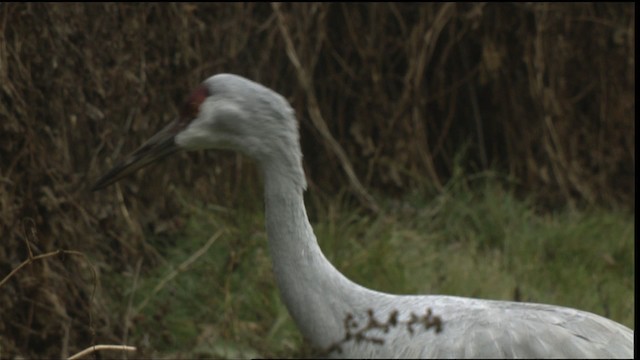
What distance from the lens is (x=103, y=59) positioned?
5.06 m

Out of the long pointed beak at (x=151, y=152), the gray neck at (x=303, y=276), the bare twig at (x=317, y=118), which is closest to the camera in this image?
the gray neck at (x=303, y=276)

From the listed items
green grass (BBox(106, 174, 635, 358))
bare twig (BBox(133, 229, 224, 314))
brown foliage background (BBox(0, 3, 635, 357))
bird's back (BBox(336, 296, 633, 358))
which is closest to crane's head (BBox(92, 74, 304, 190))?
bird's back (BBox(336, 296, 633, 358))

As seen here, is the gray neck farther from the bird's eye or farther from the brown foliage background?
the brown foliage background

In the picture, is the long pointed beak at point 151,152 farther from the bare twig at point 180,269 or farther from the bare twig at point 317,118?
the bare twig at point 317,118

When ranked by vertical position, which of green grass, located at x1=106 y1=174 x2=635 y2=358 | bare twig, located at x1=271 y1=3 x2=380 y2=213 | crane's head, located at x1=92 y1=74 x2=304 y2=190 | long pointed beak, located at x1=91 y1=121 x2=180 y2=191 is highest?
crane's head, located at x1=92 y1=74 x2=304 y2=190

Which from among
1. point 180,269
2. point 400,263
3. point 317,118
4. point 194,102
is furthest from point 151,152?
point 317,118

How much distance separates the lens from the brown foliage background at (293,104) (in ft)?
14.9

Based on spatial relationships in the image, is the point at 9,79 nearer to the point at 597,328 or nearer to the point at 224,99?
the point at 224,99

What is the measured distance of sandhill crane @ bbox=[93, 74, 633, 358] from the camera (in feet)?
11.2

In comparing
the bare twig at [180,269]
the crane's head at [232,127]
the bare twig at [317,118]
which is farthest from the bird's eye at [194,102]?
the bare twig at [317,118]

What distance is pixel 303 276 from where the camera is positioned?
3.54m

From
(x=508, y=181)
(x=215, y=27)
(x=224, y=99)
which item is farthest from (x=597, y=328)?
(x=508, y=181)

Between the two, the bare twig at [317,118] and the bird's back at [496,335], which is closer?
the bird's back at [496,335]

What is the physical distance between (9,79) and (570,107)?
372cm
